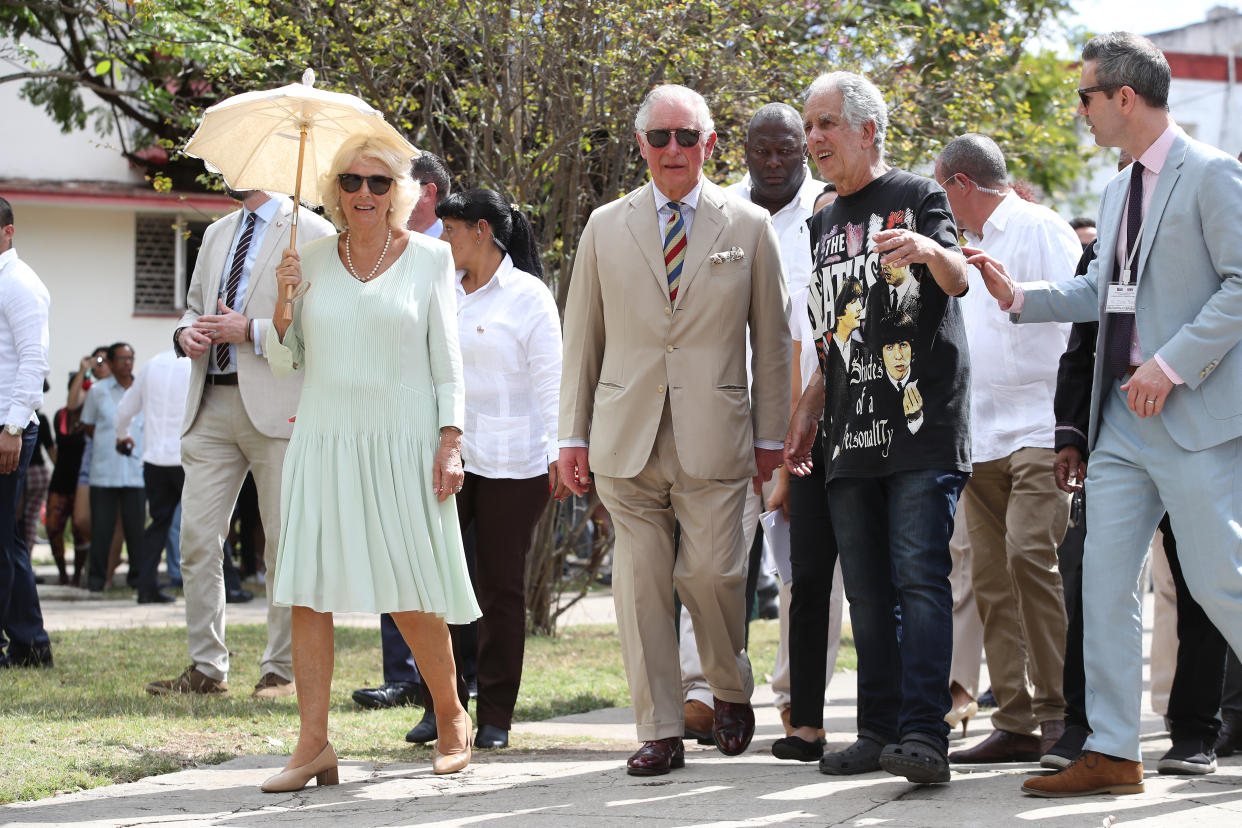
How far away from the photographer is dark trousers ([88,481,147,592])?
1349 cm

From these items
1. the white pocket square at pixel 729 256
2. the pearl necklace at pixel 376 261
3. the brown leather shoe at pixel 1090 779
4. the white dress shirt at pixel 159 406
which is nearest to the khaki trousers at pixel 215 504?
the pearl necklace at pixel 376 261

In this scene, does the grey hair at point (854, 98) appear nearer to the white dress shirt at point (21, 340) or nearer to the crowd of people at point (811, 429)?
the crowd of people at point (811, 429)

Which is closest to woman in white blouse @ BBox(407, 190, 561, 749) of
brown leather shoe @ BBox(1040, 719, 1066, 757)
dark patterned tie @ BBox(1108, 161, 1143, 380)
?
brown leather shoe @ BBox(1040, 719, 1066, 757)

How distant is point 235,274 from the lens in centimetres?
732

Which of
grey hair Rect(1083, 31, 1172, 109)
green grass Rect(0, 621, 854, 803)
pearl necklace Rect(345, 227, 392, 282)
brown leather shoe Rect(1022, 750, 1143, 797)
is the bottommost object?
green grass Rect(0, 621, 854, 803)

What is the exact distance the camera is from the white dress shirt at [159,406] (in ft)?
41.2

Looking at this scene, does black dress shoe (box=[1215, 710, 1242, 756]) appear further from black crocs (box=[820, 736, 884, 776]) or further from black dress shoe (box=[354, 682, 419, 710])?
black dress shoe (box=[354, 682, 419, 710])

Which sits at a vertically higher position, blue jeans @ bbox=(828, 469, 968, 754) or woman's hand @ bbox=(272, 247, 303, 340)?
woman's hand @ bbox=(272, 247, 303, 340)

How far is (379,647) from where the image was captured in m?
→ 9.59

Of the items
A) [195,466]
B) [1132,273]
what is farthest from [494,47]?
[1132,273]

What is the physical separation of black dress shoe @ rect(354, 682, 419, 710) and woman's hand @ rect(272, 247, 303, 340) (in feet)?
7.26

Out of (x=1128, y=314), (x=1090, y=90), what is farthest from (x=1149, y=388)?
(x=1090, y=90)

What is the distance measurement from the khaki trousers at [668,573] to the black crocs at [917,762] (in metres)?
0.96

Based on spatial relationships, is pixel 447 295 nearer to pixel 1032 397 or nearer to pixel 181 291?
pixel 1032 397
